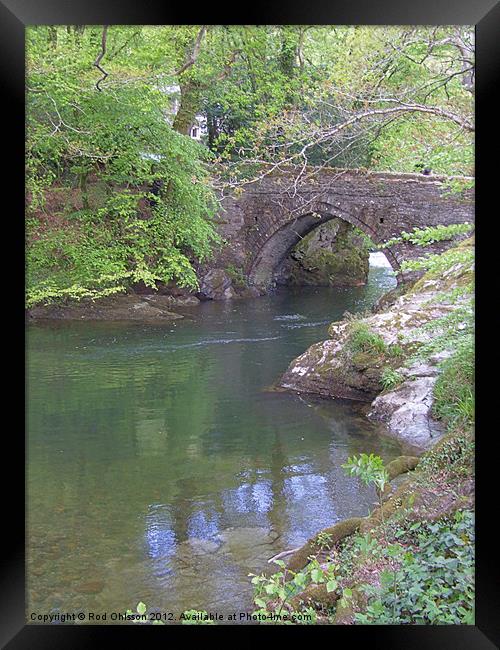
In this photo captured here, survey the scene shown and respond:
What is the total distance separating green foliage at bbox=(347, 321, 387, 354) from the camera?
7.99 m

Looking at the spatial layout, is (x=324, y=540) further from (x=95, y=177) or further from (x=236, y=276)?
(x=236, y=276)

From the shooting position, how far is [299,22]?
2.75 meters

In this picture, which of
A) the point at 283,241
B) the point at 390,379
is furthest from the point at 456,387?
the point at 283,241

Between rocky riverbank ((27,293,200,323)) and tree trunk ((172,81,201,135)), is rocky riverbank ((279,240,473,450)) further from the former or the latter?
tree trunk ((172,81,201,135))

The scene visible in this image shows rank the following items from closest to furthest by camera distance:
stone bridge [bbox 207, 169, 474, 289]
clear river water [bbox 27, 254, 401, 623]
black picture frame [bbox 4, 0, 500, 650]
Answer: black picture frame [bbox 4, 0, 500, 650] → clear river water [bbox 27, 254, 401, 623] → stone bridge [bbox 207, 169, 474, 289]

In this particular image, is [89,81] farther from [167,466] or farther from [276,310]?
[276,310]

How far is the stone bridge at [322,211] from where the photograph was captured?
13508mm

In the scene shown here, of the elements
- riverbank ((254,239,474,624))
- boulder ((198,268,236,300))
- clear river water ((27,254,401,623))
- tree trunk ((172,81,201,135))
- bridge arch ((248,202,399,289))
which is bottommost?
clear river water ((27,254,401,623))

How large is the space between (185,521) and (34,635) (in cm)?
263

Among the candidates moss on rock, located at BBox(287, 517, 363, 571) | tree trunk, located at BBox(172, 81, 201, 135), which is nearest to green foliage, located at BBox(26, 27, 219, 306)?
tree trunk, located at BBox(172, 81, 201, 135)

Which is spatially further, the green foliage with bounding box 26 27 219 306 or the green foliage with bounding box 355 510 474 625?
the green foliage with bounding box 26 27 219 306

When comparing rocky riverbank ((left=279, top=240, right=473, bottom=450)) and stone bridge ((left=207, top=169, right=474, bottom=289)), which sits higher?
stone bridge ((left=207, top=169, right=474, bottom=289))

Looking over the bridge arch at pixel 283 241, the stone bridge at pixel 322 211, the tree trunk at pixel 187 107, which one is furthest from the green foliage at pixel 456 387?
the bridge arch at pixel 283 241

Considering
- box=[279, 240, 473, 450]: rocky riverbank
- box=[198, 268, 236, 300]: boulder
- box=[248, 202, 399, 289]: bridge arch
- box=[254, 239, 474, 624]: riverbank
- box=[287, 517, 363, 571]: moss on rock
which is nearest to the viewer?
box=[254, 239, 474, 624]: riverbank
